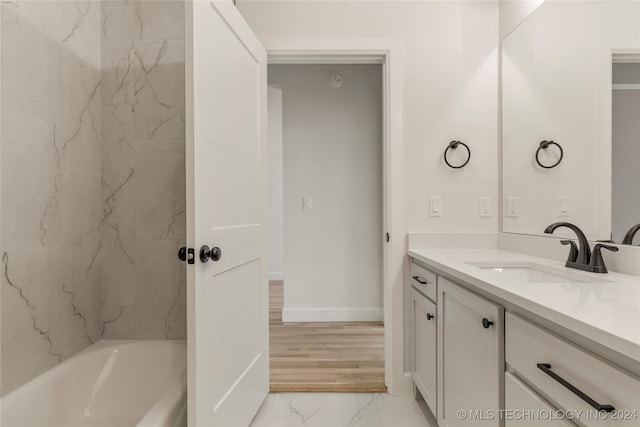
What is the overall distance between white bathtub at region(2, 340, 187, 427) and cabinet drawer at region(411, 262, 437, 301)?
1.15 meters

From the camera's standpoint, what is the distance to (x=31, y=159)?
133 centimetres

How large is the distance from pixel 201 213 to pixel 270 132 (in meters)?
3.97

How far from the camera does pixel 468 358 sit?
1.23 metres

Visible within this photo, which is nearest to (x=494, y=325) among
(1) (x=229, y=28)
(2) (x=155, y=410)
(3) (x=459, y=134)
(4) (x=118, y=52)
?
(2) (x=155, y=410)

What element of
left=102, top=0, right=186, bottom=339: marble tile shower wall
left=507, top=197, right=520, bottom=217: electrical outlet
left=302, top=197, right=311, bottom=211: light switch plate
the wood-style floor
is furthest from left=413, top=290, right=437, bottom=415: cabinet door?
left=302, top=197, right=311, bottom=211: light switch plate

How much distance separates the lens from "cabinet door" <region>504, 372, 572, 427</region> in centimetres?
81

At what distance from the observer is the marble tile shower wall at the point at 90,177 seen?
4.24ft

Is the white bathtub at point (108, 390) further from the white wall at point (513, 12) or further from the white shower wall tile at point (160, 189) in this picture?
the white wall at point (513, 12)

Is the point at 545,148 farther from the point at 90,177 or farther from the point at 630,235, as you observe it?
the point at 90,177

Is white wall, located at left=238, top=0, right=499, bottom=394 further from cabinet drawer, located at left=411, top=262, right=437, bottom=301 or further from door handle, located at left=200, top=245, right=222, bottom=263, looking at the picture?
door handle, located at left=200, top=245, right=222, bottom=263

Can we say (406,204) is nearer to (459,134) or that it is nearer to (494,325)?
(459,134)

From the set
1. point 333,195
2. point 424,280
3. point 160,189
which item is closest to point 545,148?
point 424,280

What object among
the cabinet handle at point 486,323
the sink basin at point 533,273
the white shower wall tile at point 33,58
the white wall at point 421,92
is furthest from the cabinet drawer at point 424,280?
the white shower wall tile at point 33,58

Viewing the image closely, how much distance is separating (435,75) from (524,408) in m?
1.74
